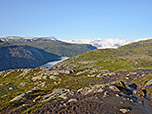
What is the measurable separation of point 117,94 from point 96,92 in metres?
8.00

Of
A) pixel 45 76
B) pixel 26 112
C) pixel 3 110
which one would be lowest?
pixel 45 76

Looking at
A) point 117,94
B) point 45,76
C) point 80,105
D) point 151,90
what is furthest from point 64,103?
point 45,76

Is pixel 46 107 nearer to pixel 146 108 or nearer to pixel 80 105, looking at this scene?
pixel 80 105

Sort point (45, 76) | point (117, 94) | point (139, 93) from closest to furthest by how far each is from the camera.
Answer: point (117, 94), point (139, 93), point (45, 76)

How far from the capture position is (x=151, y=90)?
53.0m

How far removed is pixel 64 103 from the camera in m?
44.2

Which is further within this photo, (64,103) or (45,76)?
(45,76)

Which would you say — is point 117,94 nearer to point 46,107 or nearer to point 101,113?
point 101,113

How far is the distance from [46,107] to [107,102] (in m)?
19.9

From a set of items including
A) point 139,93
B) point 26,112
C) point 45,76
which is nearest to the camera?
point 26,112

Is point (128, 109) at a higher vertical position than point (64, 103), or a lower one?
higher

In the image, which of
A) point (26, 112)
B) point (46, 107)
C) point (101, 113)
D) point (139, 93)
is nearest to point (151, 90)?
point (139, 93)

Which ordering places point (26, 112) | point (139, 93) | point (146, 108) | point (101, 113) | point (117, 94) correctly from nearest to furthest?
point (101, 113) < point (146, 108) < point (26, 112) < point (117, 94) < point (139, 93)

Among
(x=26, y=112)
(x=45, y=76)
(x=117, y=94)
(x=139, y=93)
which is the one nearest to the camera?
(x=26, y=112)
